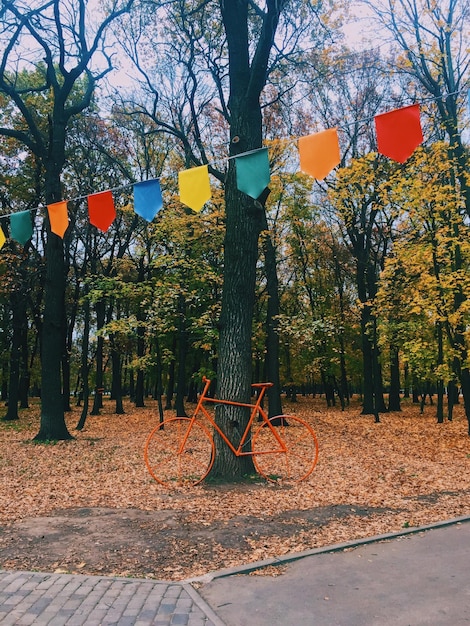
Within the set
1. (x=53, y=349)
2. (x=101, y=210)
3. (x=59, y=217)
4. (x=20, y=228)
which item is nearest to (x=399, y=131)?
(x=101, y=210)

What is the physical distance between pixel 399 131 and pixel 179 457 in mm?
5262

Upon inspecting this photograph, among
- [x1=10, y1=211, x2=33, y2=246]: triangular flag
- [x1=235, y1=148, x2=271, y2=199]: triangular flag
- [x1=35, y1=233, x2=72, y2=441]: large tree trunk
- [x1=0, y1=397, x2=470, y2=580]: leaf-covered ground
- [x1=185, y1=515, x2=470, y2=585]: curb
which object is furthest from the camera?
[x1=35, y1=233, x2=72, y2=441]: large tree trunk

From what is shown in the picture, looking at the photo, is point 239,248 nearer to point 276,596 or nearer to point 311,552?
point 311,552

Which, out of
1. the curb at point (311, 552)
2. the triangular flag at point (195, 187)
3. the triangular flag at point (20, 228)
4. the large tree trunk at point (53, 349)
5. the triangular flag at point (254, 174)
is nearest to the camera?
the curb at point (311, 552)

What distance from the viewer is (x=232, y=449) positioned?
666cm

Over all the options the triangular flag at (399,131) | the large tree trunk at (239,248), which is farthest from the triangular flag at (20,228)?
the triangular flag at (399,131)

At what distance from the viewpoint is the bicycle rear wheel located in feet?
23.4

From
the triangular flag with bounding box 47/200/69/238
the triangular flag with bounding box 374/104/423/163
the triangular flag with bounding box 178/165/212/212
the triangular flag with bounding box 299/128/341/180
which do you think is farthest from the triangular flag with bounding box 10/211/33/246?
the triangular flag with bounding box 374/104/423/163

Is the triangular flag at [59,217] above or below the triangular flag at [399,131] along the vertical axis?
below

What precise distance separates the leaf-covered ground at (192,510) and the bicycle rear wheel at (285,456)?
0.99 feet

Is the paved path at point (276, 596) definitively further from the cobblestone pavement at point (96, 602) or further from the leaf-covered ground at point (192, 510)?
the leaf-covered ground at point (192, 510)

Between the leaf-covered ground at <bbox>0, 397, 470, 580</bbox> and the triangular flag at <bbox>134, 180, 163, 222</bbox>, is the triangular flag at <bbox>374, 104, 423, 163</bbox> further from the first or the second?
the leaf-covered ground at <bbox>0, 397, 470, 580</bbox>

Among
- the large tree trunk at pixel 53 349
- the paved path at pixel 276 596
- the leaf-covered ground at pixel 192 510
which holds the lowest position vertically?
the leaf-covered ground at pixel 192 510

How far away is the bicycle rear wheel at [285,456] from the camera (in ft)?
23.4
